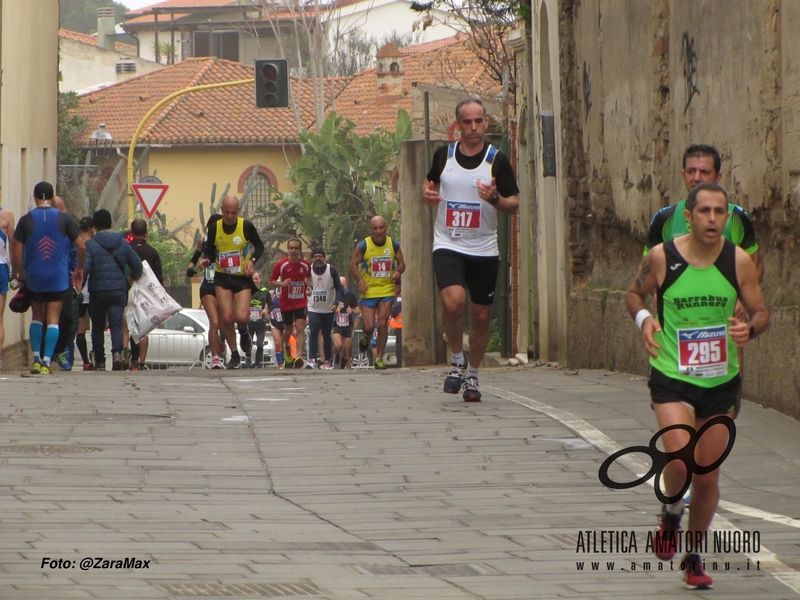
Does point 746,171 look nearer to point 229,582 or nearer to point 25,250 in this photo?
point 229,582

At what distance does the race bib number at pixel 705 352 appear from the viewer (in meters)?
5.52

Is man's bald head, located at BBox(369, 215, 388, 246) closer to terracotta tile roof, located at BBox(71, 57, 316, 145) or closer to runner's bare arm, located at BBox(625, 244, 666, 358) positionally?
runner's bare arm, located at BBox(625, 244, 666, 358)

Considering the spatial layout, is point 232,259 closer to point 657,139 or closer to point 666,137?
point 657,139

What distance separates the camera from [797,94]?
9.06m

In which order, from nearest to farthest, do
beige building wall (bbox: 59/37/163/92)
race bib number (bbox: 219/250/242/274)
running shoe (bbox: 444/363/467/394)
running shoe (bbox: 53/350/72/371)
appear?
1. running shoe (bbox: 444/363/467/394)
2. race bib number (bbox: 219/250/242/274)
3. running shoe (bbox: 53/350/72/371)
4. beige building wall (bbox: 59/37/163/92)

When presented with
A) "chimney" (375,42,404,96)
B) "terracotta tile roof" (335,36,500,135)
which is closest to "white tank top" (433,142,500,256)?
A: "terracotta tile roof" (335,36,500,135)

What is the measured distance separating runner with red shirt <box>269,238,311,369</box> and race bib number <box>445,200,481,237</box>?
1118 cm

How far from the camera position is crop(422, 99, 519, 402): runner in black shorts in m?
9.90

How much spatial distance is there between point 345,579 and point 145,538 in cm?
109

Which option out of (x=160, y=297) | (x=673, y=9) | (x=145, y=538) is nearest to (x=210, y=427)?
(x=145, y=538)

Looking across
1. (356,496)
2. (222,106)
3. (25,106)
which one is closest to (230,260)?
(356,496)

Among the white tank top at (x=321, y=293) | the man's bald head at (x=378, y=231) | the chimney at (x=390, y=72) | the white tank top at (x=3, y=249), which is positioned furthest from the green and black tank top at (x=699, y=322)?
the chimney at (x=390, y=72)

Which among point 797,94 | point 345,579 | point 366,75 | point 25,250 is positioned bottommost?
point 345,579

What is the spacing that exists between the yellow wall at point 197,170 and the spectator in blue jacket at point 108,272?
3674 centimetres
